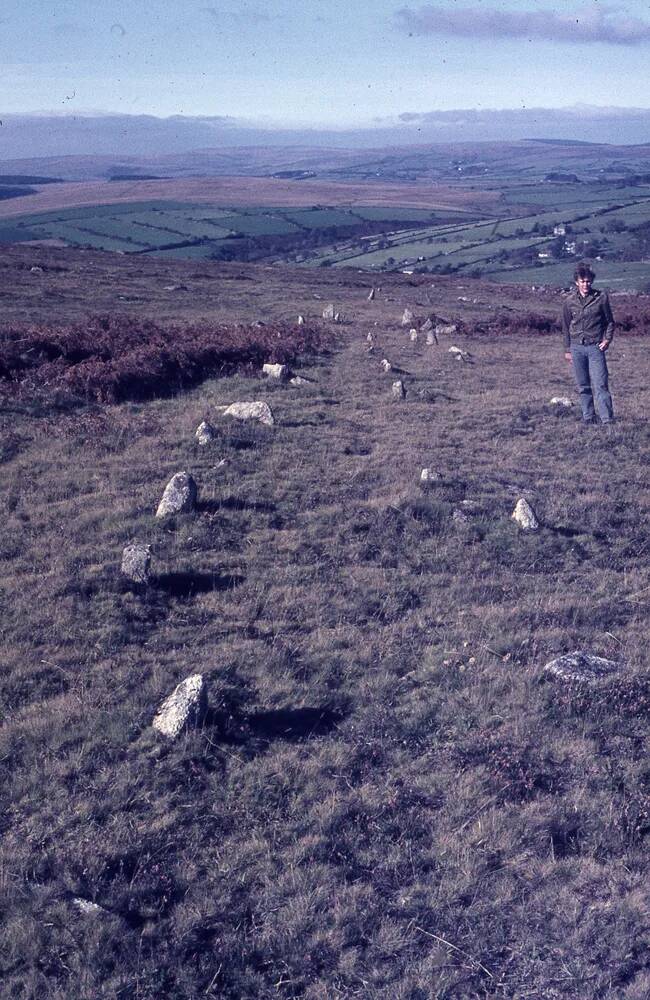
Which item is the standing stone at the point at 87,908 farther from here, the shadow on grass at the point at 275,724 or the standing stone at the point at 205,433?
the standing stone at the point at 205,433

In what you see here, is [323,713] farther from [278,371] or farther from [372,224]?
[372,224]

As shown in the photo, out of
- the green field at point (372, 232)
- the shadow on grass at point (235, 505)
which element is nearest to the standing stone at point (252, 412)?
the shadow on grass at point (235, 505)

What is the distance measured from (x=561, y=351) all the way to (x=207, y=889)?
2209 centimetres

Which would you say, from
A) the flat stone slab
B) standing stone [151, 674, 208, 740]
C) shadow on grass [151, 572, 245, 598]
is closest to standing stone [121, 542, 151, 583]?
shadow on grass [151, 572, 245, 598]

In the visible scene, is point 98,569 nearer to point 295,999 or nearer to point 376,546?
point 376,546

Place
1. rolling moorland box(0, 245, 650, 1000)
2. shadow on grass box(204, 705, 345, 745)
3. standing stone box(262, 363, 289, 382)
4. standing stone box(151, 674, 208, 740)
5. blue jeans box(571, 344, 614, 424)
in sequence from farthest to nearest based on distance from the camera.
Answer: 1. standing stone box(262, 363, 289, 382)
2. blue jeans box(571, 344, 614, 424)
3. shadow on grass box(204, 705, 345, 745)
4. standing stone box(151, 674, 208, 740)
5. rolling moorland box(0, 245, 650, 1000)

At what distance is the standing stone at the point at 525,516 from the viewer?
928 centimetres

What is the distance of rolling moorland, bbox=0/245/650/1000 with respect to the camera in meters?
4.04

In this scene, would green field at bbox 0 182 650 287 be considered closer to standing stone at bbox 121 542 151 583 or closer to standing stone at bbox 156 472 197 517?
standing stone at bbox 156 472 197 517

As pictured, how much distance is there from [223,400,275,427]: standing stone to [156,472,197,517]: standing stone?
12.9 feet

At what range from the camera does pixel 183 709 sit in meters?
5.59

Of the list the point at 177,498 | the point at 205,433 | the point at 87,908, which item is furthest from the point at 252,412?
the point at 87,908

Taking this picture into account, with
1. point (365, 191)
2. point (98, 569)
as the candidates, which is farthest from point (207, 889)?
point (365, 191)

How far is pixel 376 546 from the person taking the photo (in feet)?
29.0
